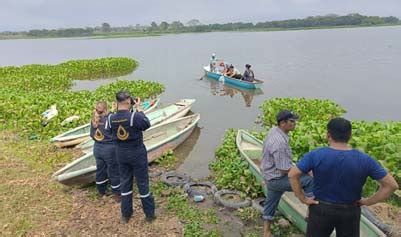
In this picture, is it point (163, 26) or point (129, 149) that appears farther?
point (163, 26)

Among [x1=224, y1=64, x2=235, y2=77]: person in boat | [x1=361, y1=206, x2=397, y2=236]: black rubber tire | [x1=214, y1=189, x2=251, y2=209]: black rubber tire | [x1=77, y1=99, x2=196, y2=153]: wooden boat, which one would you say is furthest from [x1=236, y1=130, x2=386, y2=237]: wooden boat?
[x1=224, y1=64, x2=235, y2=77]: person in boat

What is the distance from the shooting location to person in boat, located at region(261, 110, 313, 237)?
17.3ft

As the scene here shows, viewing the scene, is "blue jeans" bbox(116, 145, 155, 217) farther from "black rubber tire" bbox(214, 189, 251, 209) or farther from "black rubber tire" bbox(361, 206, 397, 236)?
"black rubber tire" bbox(361, 206, 397, 236)

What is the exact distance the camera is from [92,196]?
779cm

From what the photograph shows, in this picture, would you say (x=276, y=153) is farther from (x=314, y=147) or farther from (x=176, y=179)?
(x=176, y=179)

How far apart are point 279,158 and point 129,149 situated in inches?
90.8

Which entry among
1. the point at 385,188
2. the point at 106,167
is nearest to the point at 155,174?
the point at 106,167

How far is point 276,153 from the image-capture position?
5.38 metres

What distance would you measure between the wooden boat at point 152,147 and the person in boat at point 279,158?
3865 millimetres

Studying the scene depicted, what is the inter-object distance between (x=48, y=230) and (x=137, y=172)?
5.98 ft

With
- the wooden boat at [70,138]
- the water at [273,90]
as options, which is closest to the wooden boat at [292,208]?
the water at [273,90]

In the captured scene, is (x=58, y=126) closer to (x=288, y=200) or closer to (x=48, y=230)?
(x=48, y=230)

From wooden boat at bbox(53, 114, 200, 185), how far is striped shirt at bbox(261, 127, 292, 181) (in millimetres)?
3906

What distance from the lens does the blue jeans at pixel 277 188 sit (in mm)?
5420
